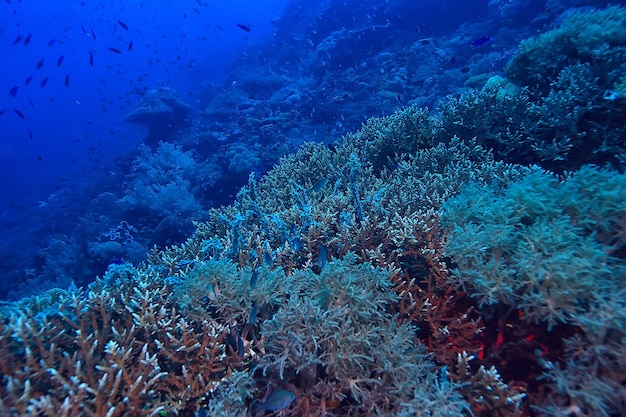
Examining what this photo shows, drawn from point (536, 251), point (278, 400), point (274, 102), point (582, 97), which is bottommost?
point (278, 400)

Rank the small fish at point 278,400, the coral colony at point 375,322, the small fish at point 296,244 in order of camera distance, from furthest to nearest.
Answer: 1. the small fish at point 296,244
2. the coral colony at point 375,322
3. the small fish at point 278,400

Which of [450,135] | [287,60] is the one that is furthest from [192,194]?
[287,60]

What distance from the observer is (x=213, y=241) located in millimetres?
4203

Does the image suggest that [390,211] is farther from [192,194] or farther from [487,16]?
[487,16]

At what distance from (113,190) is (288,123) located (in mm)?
11215

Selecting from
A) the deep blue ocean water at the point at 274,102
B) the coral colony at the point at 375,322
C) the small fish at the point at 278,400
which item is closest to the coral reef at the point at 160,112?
the deep blue ocean water at the point at 274,102

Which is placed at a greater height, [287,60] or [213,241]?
[287,60]

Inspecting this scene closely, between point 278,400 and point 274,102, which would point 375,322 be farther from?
point 274,102

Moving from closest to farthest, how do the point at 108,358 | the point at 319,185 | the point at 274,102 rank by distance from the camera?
1. the point at 108,358
2. the point at 319,185
3. the point at 274,102

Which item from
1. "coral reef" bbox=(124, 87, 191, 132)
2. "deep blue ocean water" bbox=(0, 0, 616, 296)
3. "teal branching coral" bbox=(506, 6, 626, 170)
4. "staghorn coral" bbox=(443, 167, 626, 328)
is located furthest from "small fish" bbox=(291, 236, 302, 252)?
"coral reef" bbox=(124, 87, 191, 132)

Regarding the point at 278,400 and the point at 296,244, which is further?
the point at 296,244

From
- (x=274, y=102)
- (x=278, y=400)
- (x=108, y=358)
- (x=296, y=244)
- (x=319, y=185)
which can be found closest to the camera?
(x=278, y=400)

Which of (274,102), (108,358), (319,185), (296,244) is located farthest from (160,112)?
(108,358)

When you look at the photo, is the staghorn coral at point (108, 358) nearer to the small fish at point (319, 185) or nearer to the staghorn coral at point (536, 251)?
the staghorn coral at point (536, 251)
